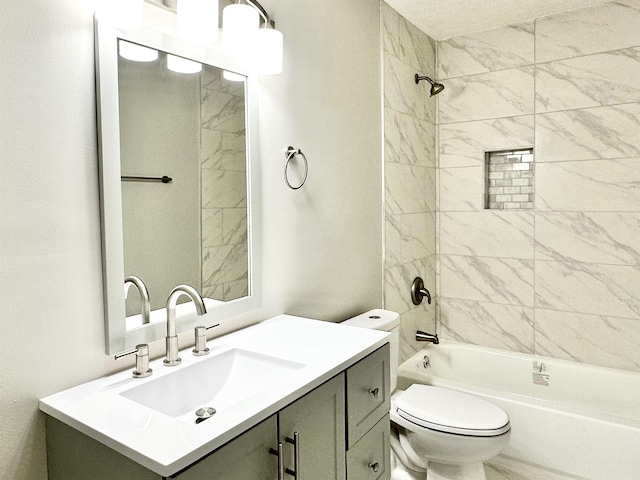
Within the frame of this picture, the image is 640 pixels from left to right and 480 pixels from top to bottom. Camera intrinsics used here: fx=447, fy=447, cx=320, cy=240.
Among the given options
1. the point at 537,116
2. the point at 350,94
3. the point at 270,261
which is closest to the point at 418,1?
the point at 350,94

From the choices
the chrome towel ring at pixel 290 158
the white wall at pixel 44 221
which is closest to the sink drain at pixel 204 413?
the white wall at pixel 44 221

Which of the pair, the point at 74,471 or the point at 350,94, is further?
the point at 350,94

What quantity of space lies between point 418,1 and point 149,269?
7.02 ft

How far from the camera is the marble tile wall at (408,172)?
2559 mm

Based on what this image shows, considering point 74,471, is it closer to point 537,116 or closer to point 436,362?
point 436,362

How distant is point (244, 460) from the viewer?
939mm

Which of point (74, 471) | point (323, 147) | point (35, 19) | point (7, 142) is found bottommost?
point (74, 471)

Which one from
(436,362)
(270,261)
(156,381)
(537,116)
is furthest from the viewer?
(436,362)

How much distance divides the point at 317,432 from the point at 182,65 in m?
1.14

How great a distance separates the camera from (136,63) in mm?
1247

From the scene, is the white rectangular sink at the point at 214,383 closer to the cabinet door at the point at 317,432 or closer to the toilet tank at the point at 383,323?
the cabinet door at the point at 317,432

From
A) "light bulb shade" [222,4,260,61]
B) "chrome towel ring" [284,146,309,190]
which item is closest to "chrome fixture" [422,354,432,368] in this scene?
"chrome towel ring" [284,146,309,190]

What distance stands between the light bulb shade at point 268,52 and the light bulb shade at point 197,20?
0.21m

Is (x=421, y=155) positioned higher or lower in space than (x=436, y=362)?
higher
